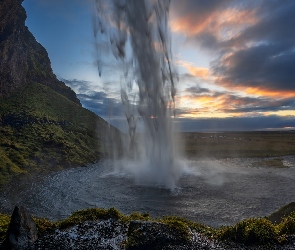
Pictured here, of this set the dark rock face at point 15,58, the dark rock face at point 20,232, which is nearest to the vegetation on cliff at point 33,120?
the dark rock face at point 15,58

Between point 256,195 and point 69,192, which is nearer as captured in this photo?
point 256,195

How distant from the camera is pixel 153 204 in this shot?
26.7 meters

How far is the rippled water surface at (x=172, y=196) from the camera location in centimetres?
2430

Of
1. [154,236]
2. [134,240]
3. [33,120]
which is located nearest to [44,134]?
[33,120]

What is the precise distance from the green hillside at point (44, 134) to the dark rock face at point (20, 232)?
108 ft

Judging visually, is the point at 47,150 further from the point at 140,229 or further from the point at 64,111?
the point at 140,229

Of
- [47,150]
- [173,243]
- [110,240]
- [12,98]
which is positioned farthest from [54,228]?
[12,98]

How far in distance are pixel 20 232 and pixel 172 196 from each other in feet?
69.1

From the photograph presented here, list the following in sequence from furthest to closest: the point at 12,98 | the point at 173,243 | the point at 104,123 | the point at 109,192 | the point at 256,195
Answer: the point at 104,123 < the point at 12,98 < the point at 109,192 < the point at 256,195 < the point at 173,243

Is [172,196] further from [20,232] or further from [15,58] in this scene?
[15,58]

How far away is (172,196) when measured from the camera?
2931 centimetres

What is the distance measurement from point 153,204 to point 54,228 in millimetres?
15790

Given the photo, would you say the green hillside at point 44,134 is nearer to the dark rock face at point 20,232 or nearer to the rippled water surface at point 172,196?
the rippled water surface at point 172,196

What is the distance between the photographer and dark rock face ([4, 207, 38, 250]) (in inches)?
405
